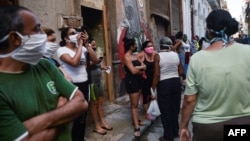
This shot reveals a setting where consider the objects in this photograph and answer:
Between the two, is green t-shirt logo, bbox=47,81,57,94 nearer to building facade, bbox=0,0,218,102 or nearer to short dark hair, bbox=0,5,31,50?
short dark hair, bbox=0,5,31,50

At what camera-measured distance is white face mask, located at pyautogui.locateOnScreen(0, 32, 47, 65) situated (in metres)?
2.03

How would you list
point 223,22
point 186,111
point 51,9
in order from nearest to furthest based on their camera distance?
point 223,22 < point 186,111 < point 51,9

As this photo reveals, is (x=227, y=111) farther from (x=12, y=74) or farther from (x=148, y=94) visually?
(x=148, y=94)

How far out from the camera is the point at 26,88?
2.01m

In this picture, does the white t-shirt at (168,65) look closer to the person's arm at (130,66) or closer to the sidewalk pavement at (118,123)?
the person's arm at (130,66)

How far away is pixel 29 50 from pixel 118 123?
5309mm

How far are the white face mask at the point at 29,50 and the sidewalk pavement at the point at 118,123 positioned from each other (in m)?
→ 4.11

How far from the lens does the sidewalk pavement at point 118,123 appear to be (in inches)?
243

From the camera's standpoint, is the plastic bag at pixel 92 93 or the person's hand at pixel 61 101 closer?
the person's hand at pixel 61 101

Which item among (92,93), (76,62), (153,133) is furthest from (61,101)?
(153,133)

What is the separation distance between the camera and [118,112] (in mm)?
8133

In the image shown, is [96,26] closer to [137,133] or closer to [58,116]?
[137,133]

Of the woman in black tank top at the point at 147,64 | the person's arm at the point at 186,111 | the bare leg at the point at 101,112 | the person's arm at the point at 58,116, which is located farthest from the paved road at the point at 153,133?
the person's arm at the point at 58,116

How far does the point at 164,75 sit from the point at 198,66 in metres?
2.97
